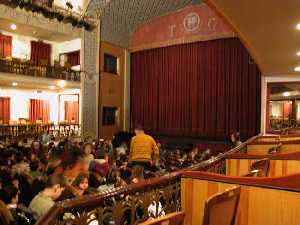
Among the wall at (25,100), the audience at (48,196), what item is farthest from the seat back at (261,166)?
the wall at (25,100)

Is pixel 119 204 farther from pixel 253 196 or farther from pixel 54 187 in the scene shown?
pixel 54 187

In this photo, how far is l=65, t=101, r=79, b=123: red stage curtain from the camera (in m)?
16.6

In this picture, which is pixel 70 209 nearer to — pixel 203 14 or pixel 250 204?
pixel 250 204

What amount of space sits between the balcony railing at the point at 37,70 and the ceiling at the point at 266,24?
883 cm

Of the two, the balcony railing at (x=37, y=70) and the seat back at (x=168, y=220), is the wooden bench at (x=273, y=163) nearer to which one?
the seat back at (x=168, y=220)

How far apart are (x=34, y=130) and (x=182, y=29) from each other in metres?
7.94

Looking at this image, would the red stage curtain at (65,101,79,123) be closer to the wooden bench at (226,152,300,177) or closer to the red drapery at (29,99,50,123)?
the red drapery at (29,99,50,123)

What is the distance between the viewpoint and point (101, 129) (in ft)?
→ 44.1

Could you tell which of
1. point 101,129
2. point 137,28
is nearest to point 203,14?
point 137,28

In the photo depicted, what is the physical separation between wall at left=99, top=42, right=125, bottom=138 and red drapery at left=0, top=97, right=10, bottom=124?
4.85m

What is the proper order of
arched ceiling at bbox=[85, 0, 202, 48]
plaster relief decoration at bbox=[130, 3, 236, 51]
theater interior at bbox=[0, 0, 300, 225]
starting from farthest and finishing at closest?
arched ceiling at bbox=[85, 0, 202, 48] → plaster relief decoration at bbox=[130, 3, 236, 51] → theater interior at bbox=[0, 0, 300, 225]

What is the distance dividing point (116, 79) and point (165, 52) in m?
2.62

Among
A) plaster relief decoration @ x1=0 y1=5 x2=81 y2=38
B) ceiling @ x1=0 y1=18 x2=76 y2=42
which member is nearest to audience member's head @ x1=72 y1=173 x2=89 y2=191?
plaster relief decoration @ x1=0 y1=5 x2=81 y2=38

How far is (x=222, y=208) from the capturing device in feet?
4.99
